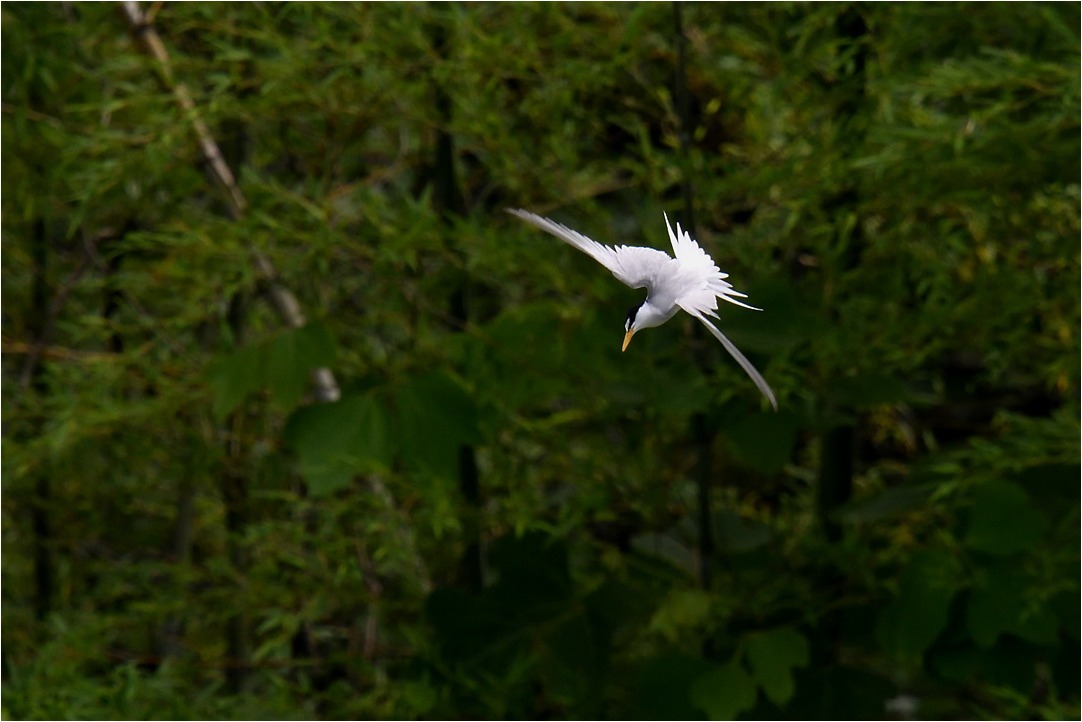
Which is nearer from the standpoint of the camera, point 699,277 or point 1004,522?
point 699,277

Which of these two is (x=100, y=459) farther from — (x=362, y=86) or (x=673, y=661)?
(x=673, y=661)

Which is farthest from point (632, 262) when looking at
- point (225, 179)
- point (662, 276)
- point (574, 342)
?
point (225, 179)

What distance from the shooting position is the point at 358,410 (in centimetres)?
182

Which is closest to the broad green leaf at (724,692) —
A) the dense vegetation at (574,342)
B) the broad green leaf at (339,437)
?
the dense vegetation at (574,342)

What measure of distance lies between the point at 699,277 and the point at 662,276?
3cm

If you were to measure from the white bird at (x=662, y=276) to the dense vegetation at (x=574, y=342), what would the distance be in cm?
77

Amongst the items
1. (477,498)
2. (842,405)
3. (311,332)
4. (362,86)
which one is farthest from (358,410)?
(842,405)

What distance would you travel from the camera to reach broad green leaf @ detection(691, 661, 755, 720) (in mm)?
1732

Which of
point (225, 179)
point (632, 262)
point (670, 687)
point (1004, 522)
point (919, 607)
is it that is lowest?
point (670, 687)

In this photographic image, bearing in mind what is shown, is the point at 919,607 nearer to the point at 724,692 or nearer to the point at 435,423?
the point at 724,692

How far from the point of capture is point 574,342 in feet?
5.90

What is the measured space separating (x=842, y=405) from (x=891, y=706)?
97cm

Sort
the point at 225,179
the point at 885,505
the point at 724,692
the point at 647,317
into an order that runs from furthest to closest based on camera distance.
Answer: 1. the point at 225,179
2. the point at 885,505
3. the point at 724,692
4. the point at 647,317

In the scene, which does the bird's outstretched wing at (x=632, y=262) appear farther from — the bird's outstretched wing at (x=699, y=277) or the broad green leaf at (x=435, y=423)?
the broad green leaf at (x=435, y=423)
